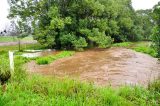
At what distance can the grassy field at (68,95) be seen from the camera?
7.54 m

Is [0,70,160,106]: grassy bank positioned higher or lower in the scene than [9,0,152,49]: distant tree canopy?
lower

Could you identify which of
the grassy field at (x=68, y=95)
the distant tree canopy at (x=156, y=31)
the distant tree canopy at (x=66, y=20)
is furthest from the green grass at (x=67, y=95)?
the distant tree canopy at (x=66, y=20)

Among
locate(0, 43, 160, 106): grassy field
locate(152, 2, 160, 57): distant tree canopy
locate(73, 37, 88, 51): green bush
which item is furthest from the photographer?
locate(73, 37, 88, 51): green bush

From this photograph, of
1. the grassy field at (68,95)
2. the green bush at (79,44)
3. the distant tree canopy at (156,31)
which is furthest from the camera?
the green bush at (79,44)

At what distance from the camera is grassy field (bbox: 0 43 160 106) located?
24.7 feet

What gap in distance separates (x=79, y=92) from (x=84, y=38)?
24973 mm

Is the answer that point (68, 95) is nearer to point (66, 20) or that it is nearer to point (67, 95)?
point (67, 95)

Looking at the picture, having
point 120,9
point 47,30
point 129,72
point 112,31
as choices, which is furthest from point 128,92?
point 120,9

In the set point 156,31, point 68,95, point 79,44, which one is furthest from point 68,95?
point 79,44

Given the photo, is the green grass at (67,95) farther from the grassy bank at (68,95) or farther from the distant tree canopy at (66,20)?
the distant tree canopy at (66,20)

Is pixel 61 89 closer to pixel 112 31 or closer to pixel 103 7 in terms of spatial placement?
pixel 103 7

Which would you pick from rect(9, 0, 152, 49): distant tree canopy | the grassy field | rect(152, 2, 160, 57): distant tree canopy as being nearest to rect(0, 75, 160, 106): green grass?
the grassy field

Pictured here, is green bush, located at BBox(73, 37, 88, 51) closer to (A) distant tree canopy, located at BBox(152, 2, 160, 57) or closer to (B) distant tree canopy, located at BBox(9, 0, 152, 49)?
(B) distant tree canopy, located at BBox(9, 0, 152, 49)

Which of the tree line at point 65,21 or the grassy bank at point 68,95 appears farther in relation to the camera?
the tree line at point 65,21
